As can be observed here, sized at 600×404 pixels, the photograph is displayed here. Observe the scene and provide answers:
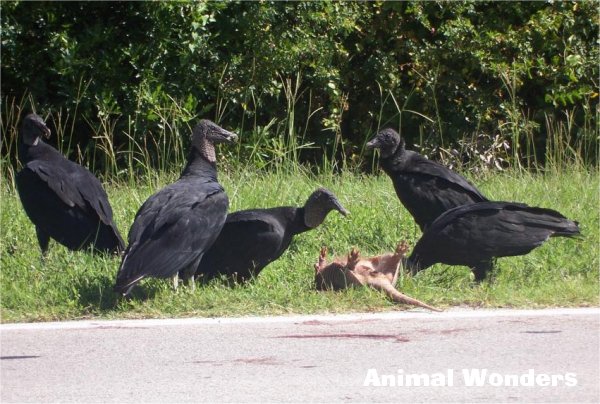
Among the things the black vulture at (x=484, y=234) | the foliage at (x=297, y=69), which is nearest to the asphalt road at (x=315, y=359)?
the black vulture at (x=484, y=234)

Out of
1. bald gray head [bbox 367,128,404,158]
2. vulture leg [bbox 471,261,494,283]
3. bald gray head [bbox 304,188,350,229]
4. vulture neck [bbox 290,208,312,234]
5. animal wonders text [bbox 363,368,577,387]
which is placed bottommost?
vulture leg [bbox 471,261,494,283]

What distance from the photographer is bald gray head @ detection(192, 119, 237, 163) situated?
219 inches

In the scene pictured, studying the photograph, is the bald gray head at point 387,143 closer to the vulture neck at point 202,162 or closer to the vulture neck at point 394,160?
the vulture neck at point 394,160

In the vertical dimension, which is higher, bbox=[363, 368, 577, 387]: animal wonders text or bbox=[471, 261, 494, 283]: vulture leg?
bbox=[363, 368, 577, 387]: animal wonders text

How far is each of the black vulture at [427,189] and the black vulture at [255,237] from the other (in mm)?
546

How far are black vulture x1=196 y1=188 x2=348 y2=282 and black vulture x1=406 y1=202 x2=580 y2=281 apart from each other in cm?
54

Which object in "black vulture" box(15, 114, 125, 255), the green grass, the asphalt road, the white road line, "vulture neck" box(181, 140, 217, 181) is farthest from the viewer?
"black vulture" box(15, 114, 125, 255)

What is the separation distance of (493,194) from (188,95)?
9.69ft

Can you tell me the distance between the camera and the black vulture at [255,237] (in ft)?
17.1

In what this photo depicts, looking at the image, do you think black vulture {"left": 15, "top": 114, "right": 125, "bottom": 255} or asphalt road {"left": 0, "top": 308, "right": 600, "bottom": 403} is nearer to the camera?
asphalt road {"left": 0, "top": 308, "right": 600, "bottom": 403}

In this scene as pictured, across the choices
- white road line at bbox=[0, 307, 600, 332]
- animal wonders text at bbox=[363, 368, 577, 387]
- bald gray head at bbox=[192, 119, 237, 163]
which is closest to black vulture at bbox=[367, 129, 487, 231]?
bald gray head at bbox=[192, 119, 237, 163]

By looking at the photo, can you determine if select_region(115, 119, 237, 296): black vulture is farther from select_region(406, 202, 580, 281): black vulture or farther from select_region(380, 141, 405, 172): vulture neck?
select_region(380, 141, 405, 172): vulture neck

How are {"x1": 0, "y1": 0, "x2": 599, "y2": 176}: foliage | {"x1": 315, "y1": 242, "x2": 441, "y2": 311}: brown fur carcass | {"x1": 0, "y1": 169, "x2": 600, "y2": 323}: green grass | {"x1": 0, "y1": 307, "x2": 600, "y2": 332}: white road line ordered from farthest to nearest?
{"x1": 0, "y1": 0, "x2": 599, "y2": 176}: foliage
{"x1": 315, "y1": 242, "x2": 441, "y2": 311}: brown fur carcass
{"x1": 0, "y1": 169, "x2": 600, "y2": 323}: green grass
{"x1": 0, "y1": 307, "x2": 600, "y2": 332}: white road line

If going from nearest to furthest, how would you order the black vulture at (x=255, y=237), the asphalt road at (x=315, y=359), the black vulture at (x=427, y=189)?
the asphalt road at (x=315, y=359) → the black vulture at (x=255, y=237) → the black vulture at (x=427, y=189)
